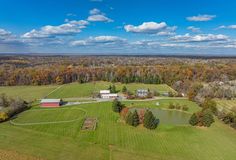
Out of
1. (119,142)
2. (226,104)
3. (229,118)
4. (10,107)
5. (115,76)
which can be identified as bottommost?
(226,104)

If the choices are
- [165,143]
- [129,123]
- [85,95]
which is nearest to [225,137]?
[165,143]

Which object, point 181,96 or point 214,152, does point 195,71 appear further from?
point 214,152

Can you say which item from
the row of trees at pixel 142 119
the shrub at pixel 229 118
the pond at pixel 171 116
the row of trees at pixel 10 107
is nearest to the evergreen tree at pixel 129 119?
the row of trees at pixel 142 119

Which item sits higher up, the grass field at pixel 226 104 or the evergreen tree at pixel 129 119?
the evergreen tree at pixel 129 119

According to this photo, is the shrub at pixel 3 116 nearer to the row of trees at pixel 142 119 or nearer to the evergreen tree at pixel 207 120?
the row of trees at pixel 142 119

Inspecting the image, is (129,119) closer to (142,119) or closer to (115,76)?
(142,119)

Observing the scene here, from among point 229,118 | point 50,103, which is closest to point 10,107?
point 50,103
